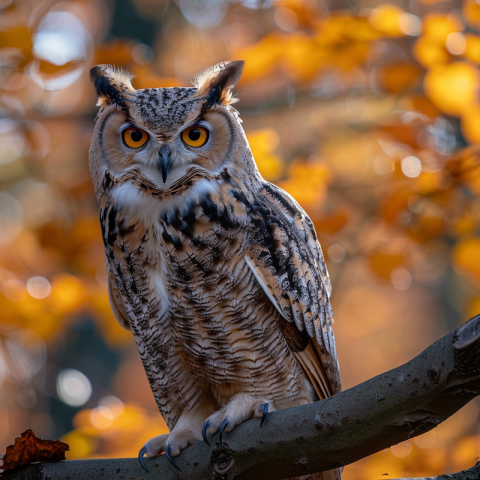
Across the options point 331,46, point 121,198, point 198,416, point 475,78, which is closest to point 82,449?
point 198,416

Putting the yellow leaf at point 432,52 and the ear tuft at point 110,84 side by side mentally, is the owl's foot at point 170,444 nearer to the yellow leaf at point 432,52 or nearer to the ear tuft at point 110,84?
the ear tuft at point 110,84

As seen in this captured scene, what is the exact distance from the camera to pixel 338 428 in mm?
1228

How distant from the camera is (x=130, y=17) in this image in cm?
561

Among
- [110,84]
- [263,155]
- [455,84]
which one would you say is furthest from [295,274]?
[455,84]

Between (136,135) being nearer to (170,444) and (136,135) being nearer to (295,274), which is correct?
(295,274)

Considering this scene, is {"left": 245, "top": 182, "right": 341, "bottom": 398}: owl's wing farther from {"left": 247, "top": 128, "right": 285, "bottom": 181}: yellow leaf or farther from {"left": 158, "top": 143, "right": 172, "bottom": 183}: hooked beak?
{"left": 247, "top": 128, "right": 285, "bottom": 181}: yellow leaf

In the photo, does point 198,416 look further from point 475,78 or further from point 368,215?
point 475,78

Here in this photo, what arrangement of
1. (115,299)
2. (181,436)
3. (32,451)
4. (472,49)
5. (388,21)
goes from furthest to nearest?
(388,21), (472,49), (115,299), (181,436), (32,451)

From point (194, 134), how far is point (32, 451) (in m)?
1.10

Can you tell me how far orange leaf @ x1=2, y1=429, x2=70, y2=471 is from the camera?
1.55 m

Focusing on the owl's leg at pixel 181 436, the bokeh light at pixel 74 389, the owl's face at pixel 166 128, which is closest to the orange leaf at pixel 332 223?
the owl's face at pixel 166 128

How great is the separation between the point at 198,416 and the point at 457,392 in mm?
1085

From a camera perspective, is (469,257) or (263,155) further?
(263,155)

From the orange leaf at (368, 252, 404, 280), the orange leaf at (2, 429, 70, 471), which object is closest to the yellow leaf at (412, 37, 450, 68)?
the orange leaf at (368, 252, 404, 280)
